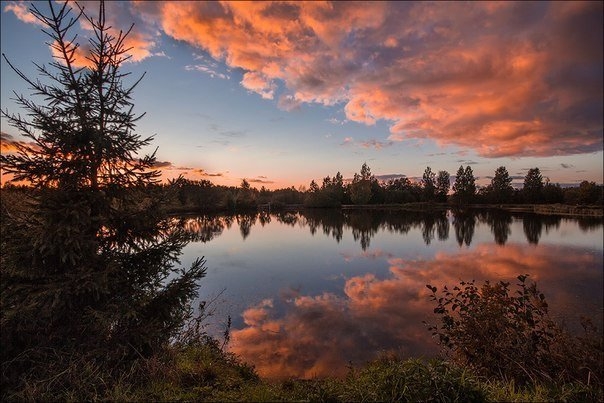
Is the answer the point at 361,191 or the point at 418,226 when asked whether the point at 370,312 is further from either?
the point at 361,191

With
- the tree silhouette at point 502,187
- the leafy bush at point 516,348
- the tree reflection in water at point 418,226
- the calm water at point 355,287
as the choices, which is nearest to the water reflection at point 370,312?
the calm water at point 355,287

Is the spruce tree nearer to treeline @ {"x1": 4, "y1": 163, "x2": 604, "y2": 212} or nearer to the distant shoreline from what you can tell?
the distant shoreline

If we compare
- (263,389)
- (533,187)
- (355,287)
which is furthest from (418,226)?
(533,187)

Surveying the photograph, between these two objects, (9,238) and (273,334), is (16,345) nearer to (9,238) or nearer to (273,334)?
(9,238)

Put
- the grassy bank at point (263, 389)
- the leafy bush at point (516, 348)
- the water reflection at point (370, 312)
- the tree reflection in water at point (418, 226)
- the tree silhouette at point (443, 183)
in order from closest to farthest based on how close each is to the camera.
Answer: the grassy bank at point (263, 389), the leafy bush at point (516, 348), the water reflection at point (370, 312), the tree reflection in water at point (418, 226), the tree silhouette at point (443, 183)

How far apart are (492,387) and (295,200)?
15186 centimetres

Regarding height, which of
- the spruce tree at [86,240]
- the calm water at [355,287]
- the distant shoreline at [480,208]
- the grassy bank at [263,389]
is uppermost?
the spruce tree at [86,240]

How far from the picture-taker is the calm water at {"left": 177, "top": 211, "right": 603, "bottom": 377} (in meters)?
10.8

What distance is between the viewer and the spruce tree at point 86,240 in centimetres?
541

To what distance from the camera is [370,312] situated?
46.2ft

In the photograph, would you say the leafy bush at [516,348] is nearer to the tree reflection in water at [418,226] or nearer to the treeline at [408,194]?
the tree reflection in water at [418,226]

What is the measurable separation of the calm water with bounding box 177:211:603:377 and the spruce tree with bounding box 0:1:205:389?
1.95 m

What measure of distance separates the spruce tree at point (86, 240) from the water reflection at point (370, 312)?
4.59 meters

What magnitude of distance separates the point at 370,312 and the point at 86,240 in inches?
467
